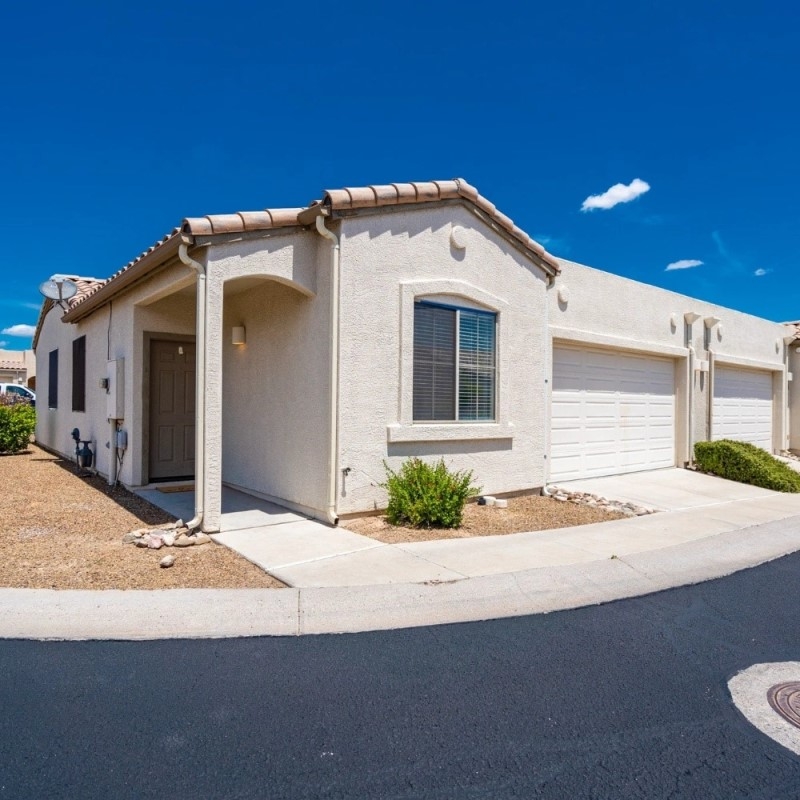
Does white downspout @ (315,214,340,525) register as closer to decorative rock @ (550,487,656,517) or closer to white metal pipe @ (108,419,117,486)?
decorative rock @ (550,487,656,517)

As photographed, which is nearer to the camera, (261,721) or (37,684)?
(261,721)

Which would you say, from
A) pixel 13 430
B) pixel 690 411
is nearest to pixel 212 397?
pixel 13 430

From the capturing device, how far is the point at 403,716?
10.0ft

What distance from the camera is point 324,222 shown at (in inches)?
280

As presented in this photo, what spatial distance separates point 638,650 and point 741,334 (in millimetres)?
13716

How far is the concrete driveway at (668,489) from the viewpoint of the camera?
9781 millimetres

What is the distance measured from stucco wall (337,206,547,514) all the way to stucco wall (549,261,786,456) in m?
1.38

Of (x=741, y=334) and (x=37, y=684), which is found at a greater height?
(x=741, y=334)

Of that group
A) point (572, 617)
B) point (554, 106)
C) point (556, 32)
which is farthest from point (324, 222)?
point (554, 106)

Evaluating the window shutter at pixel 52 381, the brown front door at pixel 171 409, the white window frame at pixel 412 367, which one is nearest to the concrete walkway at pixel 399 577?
the brown front door at pixel 171 409

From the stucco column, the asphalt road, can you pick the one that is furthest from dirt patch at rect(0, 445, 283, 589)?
the asphalt road

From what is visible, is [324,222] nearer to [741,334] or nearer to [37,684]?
[37,684]

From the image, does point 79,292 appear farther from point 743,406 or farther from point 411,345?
point 743,406

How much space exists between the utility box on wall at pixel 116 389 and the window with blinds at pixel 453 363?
193 inches
